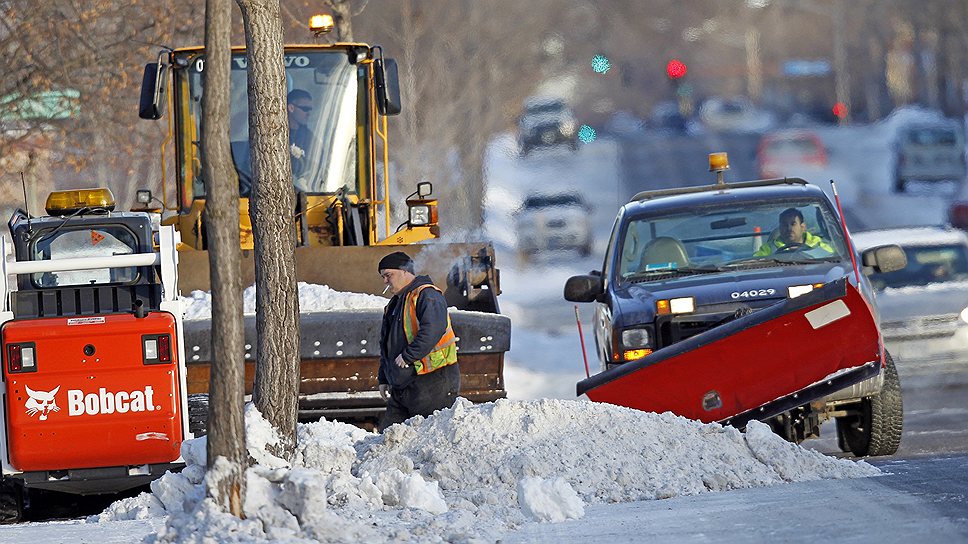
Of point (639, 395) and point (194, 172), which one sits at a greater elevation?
point (194, 172)

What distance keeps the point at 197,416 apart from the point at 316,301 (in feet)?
5.69

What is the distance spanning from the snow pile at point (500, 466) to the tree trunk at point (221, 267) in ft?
1.01

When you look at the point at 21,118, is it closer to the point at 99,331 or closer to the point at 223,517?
the point at 99,331

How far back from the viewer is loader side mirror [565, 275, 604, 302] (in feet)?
39.0

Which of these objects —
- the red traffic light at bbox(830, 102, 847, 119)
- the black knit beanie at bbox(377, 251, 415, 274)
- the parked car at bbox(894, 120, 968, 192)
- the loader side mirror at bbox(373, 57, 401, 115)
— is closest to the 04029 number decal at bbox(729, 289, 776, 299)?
the black knit beanie at bbox(377, 251, 415, 274)

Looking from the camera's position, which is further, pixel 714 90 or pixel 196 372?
pixel 714 90

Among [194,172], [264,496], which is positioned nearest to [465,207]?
[194,172]

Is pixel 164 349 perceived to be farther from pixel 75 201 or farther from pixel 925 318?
pixel 925 318

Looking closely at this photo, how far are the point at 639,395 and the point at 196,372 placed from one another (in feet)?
9.99

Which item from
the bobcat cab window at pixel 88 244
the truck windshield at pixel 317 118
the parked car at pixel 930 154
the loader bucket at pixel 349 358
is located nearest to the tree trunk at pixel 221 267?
the bobcat cab window at pixel 88 244

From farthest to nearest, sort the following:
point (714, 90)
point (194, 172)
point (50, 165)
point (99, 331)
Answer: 1. point (714, 90)
2. point (50, 165)
3. point (194, 172)
4. point (99, 331)

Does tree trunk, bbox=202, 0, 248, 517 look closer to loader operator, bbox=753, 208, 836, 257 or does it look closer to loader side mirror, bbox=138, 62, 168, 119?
loader operator, bbox=753, 208, 836, 257

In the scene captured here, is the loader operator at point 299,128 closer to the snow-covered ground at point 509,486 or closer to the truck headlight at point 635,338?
the truck headlight at point 635,338

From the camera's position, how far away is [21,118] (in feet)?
58.0
